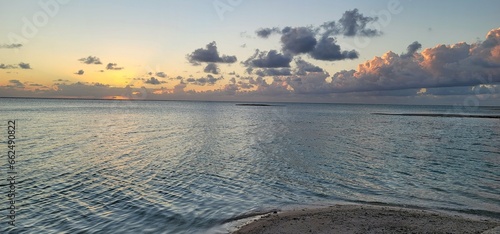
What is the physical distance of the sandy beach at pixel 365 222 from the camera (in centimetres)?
1350

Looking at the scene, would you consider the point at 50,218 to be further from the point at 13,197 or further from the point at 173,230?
the point at 173,230

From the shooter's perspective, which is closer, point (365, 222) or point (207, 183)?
point (365, 222)

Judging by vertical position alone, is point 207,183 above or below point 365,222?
below

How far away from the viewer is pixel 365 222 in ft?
47.3

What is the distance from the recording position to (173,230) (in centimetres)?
1444

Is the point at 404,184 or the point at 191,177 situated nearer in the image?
the point at 404,184

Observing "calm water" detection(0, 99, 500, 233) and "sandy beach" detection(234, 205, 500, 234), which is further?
"calm water" detection(0, 99, 500, 233)

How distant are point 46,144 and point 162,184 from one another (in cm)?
2616

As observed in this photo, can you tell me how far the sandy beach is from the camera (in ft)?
44.3

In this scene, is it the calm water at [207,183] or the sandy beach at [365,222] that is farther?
the calm water at [207,183]

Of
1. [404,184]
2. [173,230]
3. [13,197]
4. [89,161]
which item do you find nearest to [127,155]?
[89,161]

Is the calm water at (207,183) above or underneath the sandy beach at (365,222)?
underneath

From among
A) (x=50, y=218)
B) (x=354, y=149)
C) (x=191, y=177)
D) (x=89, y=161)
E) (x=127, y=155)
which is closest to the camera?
(x=50, y=218)

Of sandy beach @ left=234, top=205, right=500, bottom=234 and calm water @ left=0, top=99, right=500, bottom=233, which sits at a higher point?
sandy beach @ left=234, top=205, right=500, bottom=234
